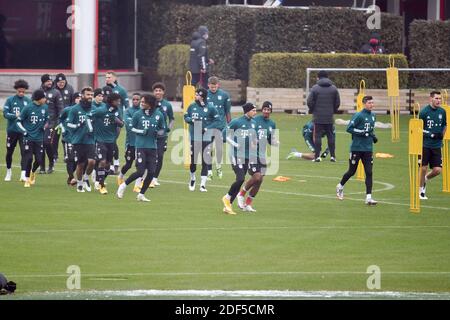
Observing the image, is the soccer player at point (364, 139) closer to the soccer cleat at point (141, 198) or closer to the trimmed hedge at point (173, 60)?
the soccer cleat at point (141, 198)

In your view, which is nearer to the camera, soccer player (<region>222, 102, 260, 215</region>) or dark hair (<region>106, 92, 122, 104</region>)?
soccer player (<region>222, 102, 260, 215</region>)

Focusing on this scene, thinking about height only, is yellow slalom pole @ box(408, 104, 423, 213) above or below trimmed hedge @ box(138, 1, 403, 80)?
below

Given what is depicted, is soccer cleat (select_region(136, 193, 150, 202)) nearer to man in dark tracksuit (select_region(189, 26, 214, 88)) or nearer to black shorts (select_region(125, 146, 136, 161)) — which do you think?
black shorts (select_region(125, 146, 136, 161))

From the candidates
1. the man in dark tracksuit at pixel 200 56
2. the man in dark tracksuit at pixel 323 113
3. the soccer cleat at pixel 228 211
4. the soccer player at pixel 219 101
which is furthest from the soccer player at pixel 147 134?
the man in dark tracksuit at pixel 200 56

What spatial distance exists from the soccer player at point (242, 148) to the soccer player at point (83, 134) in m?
3.88

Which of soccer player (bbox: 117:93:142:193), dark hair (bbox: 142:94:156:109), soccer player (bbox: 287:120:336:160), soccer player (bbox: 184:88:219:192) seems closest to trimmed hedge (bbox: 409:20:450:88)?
soccer player (bbox: 287:120:336:160)

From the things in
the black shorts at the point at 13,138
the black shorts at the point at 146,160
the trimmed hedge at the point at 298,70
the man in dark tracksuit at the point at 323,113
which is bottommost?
the black shorts at the point at 146,160

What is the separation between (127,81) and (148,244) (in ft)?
88.6

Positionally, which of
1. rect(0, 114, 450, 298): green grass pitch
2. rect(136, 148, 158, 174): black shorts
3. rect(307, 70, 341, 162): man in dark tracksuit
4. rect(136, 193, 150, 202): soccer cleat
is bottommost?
rect(0, 114, 450, 298): green grass pitch

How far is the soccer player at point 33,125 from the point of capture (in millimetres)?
28109

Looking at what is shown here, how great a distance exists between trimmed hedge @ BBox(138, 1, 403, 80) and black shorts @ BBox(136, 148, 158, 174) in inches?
772

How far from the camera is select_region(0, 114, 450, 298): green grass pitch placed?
19.1m

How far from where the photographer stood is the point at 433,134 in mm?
26891

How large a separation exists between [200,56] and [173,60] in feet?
14.0
